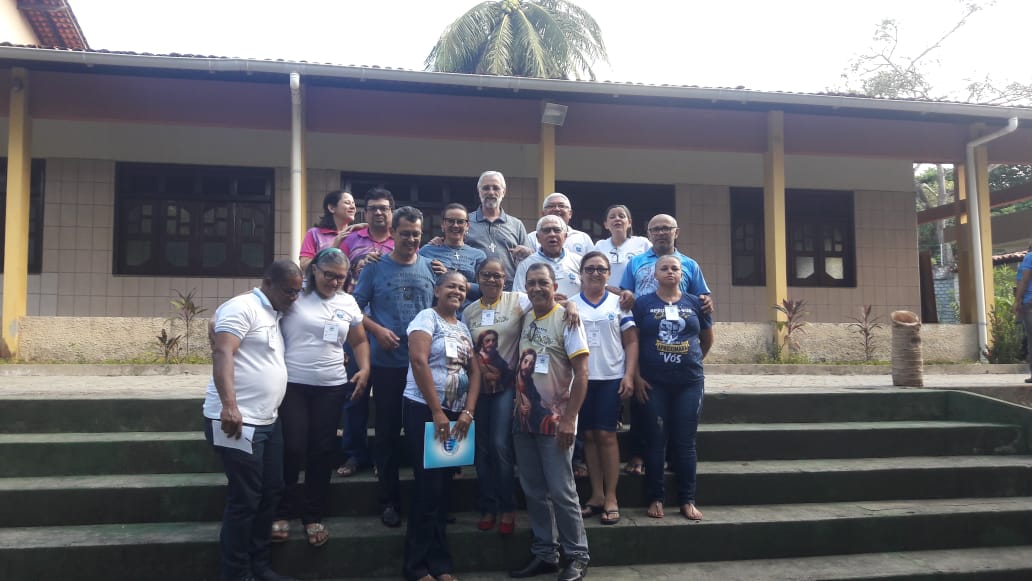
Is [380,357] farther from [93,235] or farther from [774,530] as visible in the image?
[93,235]

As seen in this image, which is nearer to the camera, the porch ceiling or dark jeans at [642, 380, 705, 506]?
dark jeans at [642, 380, 705, 506]

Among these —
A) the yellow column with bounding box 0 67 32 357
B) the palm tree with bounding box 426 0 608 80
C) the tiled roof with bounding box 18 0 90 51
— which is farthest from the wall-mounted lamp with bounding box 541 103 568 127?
the palm tree with bounding box 426 0 608 80

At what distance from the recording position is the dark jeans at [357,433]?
4.26 m

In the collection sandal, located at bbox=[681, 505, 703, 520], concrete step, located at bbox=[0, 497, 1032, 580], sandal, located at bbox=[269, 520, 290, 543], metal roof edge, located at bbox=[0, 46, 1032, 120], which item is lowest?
concrete step, located at bbox=[0, 497, 1032, 580]

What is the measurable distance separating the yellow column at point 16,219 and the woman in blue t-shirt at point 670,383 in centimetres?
728

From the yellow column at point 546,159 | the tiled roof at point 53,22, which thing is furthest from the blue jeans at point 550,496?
the tiled roof at point 53,22

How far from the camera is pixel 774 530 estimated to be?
13.7ft

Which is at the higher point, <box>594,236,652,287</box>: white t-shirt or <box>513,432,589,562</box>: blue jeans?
<box>594,236,652,287</box>: white t-shirt

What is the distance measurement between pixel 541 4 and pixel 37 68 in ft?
49.8

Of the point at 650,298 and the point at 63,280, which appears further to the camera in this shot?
the point at 63,280

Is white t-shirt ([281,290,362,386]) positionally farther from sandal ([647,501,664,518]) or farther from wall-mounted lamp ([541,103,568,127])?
wall-mounted lamp ([541,103,568,127])

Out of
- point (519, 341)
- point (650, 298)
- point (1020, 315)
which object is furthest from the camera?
point (1020, 315)

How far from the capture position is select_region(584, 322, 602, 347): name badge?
4.06 meters

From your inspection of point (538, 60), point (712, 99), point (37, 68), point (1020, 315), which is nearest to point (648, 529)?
point (1020, 315)
